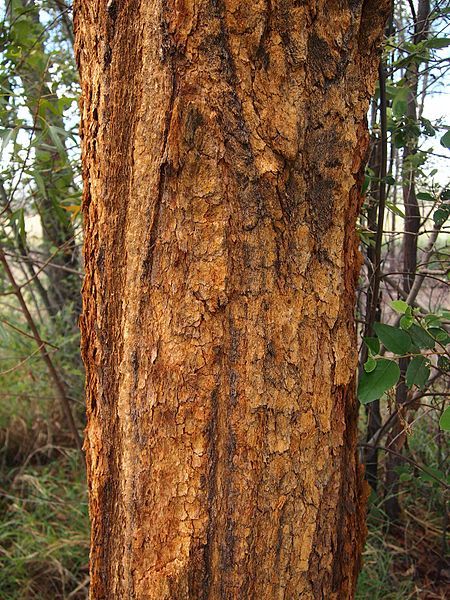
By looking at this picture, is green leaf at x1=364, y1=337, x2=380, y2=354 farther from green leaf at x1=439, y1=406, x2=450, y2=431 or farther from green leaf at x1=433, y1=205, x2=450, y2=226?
green leaf at x1=433, y1=205, x2=450, y2=226

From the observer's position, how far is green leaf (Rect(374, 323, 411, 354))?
3.98 ft

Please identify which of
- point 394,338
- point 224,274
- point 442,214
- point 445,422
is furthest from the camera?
point 442,214

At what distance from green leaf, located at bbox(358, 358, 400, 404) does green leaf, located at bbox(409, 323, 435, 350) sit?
108mm

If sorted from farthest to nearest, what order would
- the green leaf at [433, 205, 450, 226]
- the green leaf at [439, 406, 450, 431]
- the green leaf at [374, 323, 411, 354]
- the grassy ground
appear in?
the grassy ground → the green leaf at [433, 205, 450, 226] → the green leaf at [374, 323, 411, 354] → the green leaf at [439, 406, 450, 431]

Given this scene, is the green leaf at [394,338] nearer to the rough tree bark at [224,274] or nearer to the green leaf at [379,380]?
the green leaf at [379,380]

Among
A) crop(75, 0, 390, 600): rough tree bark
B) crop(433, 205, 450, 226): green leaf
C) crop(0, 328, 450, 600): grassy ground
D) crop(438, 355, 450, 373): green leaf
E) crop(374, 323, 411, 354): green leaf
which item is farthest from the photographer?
crop(0, 328, 450, 600): grassy ground

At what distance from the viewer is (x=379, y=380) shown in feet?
3.80

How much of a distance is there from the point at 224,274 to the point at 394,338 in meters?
0.45

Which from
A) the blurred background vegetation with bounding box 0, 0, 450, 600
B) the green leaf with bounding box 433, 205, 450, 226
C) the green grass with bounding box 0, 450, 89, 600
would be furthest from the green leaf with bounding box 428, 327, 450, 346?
the green grass with bounding box 0, 450, 89, 600

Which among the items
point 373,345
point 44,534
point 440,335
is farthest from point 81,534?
point 440,335

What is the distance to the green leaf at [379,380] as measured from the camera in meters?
1.14

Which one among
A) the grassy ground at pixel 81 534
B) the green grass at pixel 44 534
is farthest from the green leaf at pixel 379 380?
the green grass at pixel 44 534

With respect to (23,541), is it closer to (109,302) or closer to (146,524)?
Result: (146,524)

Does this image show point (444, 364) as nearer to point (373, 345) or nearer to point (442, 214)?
point (373, 345)
